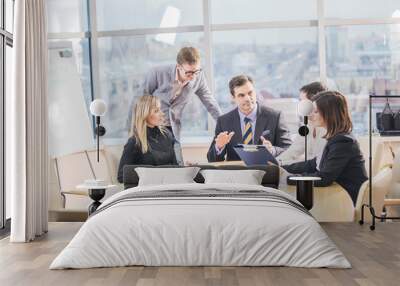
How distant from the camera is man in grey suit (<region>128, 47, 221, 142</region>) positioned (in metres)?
7.16

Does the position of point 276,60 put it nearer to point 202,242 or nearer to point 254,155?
point 254,155

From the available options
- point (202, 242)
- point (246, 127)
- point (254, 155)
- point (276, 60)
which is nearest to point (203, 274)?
point (202, 242)

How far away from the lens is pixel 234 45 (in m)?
7.16

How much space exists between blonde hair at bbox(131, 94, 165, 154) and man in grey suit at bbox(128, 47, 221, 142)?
88 mm

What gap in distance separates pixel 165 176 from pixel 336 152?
7.07ft

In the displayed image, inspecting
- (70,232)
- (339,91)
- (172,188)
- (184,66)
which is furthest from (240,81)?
(70,232)

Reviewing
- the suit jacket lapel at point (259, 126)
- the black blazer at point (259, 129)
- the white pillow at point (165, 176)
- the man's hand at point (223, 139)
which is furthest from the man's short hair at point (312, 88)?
the white pillow at point (165, 176)

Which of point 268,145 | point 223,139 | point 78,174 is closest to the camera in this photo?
point 268,145

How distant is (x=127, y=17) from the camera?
23.8 ft

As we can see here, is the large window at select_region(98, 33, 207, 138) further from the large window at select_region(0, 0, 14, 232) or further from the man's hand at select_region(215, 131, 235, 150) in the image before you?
the large window at select_region(0, 0, 14, 232)

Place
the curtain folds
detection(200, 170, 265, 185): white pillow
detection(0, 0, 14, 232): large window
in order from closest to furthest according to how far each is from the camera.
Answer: the curtain folds, detection(0, 0, 14, 232): large window, detection(200, 170, 265, 185): white pillow

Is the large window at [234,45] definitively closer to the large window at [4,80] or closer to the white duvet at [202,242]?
the large window at [4,80]

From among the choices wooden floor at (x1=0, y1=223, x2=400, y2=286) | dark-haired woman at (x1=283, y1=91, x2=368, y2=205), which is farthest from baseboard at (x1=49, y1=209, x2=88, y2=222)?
dark-haired woman at (x1=283, y1=91, x2=368, y2=205)

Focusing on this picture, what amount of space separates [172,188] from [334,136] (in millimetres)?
2522
